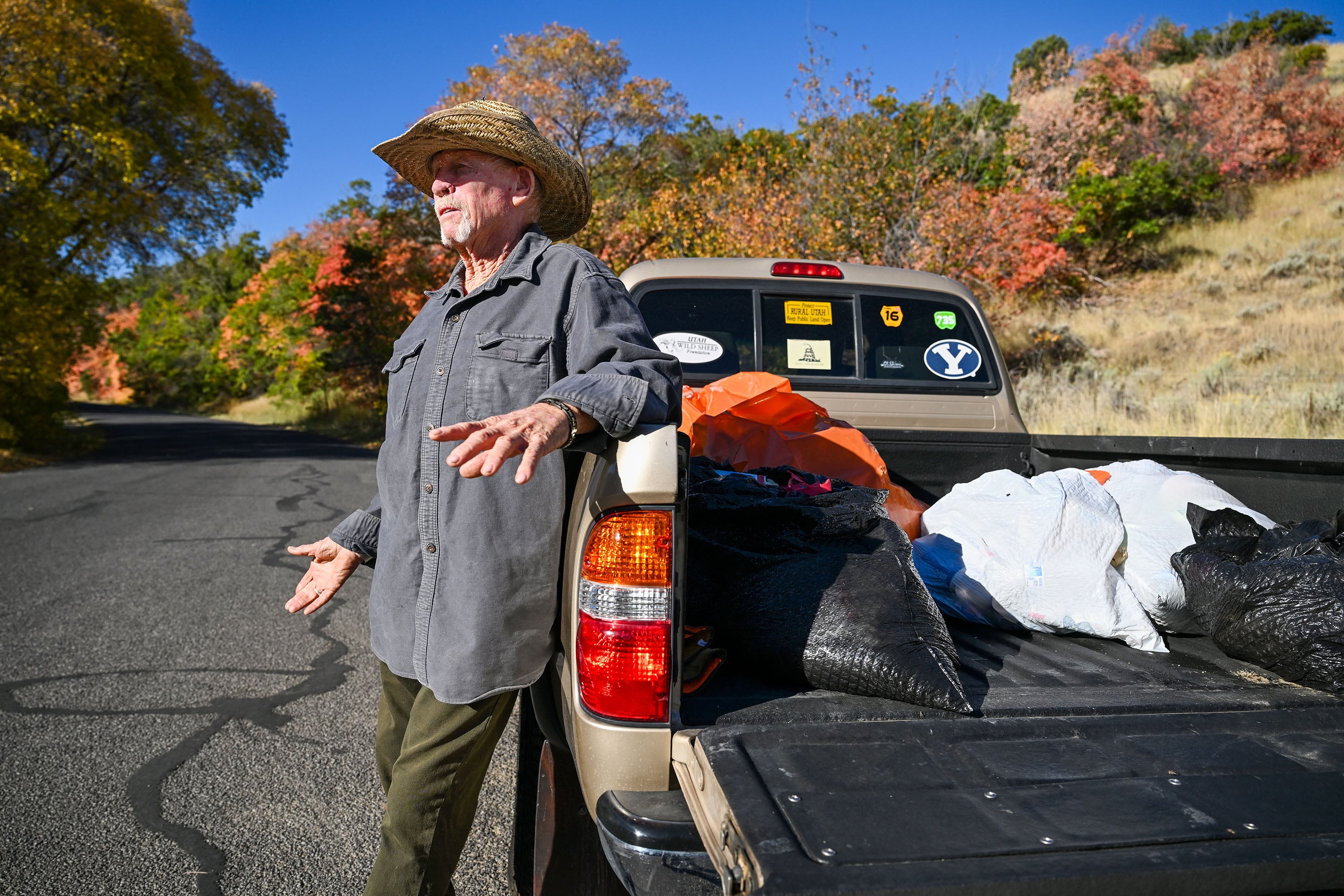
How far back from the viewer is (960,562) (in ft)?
8.13

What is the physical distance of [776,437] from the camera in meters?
2.96

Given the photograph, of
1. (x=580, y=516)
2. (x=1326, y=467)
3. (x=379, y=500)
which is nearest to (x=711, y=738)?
(x=580, y=516)

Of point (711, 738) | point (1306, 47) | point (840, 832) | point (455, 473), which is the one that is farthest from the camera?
point (1306, 47)

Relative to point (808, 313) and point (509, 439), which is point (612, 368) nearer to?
point (509, 439)

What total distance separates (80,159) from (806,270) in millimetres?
16489

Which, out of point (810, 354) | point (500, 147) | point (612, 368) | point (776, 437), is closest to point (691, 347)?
point (810, 354)

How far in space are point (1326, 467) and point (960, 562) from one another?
3.39 ft

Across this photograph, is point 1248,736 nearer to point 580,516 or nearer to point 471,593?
point 580,516

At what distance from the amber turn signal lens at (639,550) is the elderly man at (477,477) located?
16 centimetres

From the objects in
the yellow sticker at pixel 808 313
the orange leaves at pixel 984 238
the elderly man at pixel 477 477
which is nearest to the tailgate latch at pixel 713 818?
Answer: the elderly man at pixel 477 477

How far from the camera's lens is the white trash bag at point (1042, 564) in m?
2.22

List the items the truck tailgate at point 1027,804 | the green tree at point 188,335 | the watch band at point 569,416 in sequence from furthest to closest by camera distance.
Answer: the green tree at point 188,335 < the watch band at point 569,416 < the truck tailgate at point 1027,804

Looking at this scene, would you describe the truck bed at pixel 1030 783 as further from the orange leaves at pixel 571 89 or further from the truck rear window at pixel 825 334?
the orange leaves at pixel 571 89

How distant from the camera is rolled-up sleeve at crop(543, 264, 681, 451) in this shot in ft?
5.26
